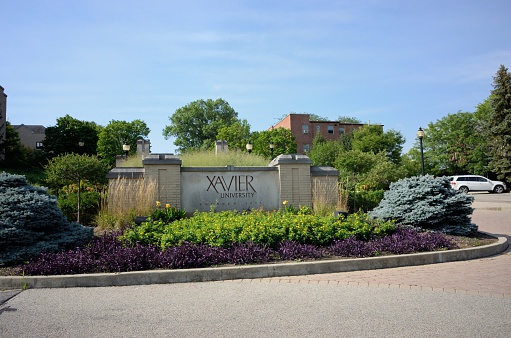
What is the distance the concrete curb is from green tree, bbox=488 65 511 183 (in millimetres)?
37117

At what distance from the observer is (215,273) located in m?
6.24

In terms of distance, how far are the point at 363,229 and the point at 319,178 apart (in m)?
4.72

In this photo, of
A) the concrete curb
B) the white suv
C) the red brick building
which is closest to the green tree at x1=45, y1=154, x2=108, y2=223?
the concrete curb

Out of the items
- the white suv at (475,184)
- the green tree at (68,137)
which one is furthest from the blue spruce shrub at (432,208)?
the green tree at (68,137)

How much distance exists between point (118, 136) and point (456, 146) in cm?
4742

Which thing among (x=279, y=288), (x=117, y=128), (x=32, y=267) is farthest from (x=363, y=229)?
(x=117, y=128)

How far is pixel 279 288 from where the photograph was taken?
5.64 metres

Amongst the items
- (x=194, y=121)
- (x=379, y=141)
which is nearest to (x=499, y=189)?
(x=379, y=141)

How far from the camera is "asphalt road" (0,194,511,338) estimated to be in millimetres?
3982

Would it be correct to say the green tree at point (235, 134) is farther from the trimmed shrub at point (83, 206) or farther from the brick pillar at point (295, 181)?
the trimmed shrub at point (83, 206)

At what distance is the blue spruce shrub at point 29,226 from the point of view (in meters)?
6.53

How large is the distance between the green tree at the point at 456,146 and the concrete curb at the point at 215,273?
44249 mm

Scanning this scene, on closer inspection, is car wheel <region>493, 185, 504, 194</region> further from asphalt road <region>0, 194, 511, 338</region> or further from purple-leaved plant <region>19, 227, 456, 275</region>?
asphalt road <region>0, 194, 511, 338</region>

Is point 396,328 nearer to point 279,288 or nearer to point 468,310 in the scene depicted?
point 468,310
